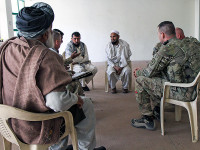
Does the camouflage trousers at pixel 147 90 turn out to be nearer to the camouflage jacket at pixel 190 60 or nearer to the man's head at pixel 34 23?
the camouflage jacket at pixel 190 60

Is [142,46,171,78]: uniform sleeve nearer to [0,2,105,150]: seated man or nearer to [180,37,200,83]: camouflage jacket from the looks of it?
[180,37,200,83]: camouflage jacket

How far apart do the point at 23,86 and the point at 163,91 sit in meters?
1.52

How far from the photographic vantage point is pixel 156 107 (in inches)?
109

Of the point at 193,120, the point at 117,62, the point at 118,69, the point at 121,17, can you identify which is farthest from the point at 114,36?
the point at 121,17

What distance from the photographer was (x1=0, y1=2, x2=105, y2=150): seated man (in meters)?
1.16

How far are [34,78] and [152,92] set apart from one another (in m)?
1.56

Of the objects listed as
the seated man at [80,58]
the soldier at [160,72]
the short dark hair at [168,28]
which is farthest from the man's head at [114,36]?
the short dark hair at [168,28]

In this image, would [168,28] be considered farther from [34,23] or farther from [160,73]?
[34,23]

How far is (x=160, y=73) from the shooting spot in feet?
7.73

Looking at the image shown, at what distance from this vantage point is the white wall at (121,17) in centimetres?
818

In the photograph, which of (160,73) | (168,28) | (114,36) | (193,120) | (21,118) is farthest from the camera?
(114,36)

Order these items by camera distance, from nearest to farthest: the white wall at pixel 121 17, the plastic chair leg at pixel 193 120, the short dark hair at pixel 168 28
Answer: the plastic chair leg at pixel 193 120, the short dark hair at pixel 168 28, the white wall at pixel 121 17

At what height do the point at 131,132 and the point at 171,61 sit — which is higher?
the point at 171,61

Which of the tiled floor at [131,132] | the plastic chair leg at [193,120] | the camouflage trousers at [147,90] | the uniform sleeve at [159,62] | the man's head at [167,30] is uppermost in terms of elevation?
the man's head at [167,30]
